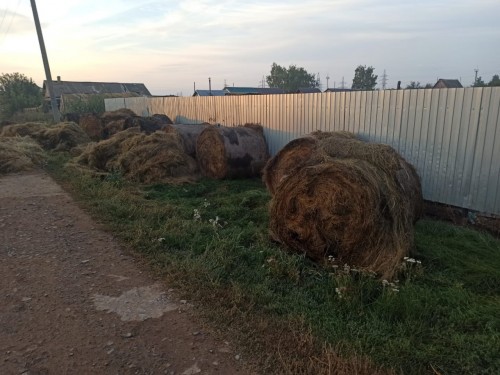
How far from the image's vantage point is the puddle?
3.18 m

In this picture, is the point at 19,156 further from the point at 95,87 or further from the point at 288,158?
the point at 95,87

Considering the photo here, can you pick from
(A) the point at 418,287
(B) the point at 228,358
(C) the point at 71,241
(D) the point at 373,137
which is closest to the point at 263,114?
(D) the point at 373,137

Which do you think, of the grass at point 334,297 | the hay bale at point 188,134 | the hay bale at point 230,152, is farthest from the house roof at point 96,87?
the grass at point 334,297

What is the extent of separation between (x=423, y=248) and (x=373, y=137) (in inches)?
119

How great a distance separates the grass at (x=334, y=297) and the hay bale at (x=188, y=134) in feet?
13.5

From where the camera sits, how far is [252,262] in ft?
13.6

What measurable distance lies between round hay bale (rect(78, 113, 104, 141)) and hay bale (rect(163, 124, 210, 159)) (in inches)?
276

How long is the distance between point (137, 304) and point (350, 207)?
2392 millimetres

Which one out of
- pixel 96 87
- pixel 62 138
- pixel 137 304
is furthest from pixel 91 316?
pixel 96 87

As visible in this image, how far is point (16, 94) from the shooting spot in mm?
34062

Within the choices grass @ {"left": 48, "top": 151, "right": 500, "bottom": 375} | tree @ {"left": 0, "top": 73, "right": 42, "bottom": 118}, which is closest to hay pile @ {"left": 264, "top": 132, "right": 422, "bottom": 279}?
grass @ {"left": 48, "top": 151, "right": 500, "bottom": 375}

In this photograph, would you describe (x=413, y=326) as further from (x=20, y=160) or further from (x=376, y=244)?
(x=20, y=160)

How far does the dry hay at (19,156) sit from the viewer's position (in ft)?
33.6

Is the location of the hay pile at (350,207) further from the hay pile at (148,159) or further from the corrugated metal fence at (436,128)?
the hay pile at (148,159)
